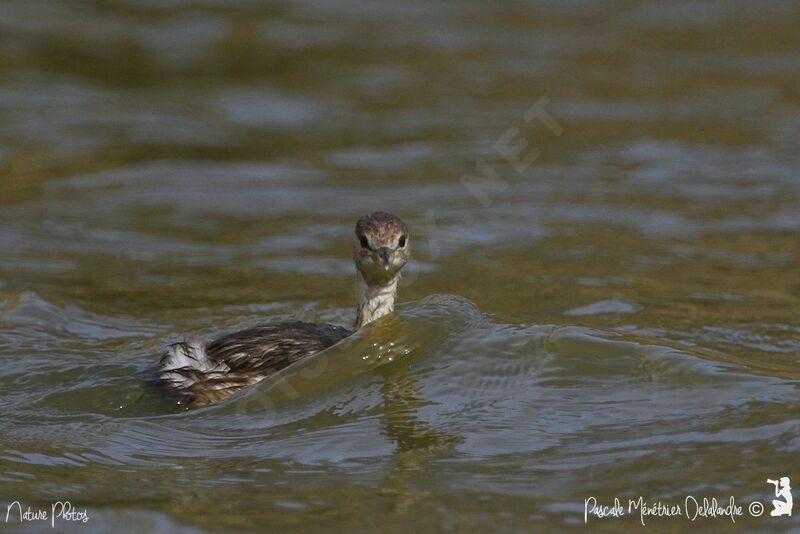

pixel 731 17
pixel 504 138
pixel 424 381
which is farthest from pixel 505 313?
pixel 731 17

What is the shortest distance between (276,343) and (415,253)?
13.6 feet

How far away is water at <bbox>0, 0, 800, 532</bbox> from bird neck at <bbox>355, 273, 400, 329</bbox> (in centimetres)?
17

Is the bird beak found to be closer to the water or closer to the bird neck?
the bird neck

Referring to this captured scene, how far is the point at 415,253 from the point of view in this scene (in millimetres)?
12391

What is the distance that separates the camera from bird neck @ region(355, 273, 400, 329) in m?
8.89

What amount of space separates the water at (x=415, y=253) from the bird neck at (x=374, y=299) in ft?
0.56

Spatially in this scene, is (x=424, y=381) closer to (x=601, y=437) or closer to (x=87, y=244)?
(x=601, y=437)

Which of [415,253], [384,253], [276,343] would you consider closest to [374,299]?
[384,253]

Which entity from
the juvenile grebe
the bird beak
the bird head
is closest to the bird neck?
the juvenile grebe

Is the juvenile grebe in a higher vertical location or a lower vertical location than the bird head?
lower

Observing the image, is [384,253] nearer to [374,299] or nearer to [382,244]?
[382,244]

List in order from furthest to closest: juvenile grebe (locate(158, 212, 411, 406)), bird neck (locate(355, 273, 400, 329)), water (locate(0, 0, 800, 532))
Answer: bird neck (locate(355, 273, 400, 329))
juvenile grebe (locate(158, 212, 411, 406))
water (locate(0, 0, 800, 532))

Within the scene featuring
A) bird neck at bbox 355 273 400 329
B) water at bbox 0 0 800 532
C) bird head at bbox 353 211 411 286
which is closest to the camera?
water at bbox 0 0 800 532

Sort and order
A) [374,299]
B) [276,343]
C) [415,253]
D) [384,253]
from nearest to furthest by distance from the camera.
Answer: [276,343], [384,253], [374,299], [415,253]
